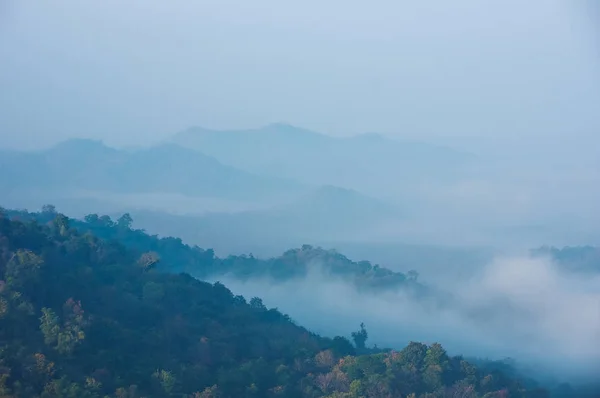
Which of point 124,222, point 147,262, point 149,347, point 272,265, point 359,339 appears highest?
point 124,222

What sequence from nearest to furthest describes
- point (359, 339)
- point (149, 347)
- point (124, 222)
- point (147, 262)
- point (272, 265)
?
point (149, 347) < point (147, 262) < point (359, 339) < point (124, 222) < point (272, 265)

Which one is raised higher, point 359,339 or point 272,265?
point 272,265

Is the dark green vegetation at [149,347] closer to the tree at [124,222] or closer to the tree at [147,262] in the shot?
the tree at [147,262]

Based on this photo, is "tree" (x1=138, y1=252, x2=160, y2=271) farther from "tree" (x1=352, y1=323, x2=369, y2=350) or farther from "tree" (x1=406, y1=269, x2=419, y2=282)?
"tree" (x1=406, y1=269, x2=419, y2=282)

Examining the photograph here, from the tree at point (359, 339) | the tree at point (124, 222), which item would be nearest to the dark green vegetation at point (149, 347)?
the tree at point (359, 339)


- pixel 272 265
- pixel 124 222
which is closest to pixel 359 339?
pixel 124 222

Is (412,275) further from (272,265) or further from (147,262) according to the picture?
(147,262)

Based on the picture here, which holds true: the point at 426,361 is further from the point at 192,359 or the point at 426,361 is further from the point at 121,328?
the point at 121,328

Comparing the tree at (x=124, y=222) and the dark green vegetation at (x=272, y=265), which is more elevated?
the tree at (x=124, y=222)

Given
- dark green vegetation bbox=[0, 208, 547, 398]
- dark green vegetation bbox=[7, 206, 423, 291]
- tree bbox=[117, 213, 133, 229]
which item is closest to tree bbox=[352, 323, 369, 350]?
dark green vegetation bbox=[0, 208, 547, 398]
